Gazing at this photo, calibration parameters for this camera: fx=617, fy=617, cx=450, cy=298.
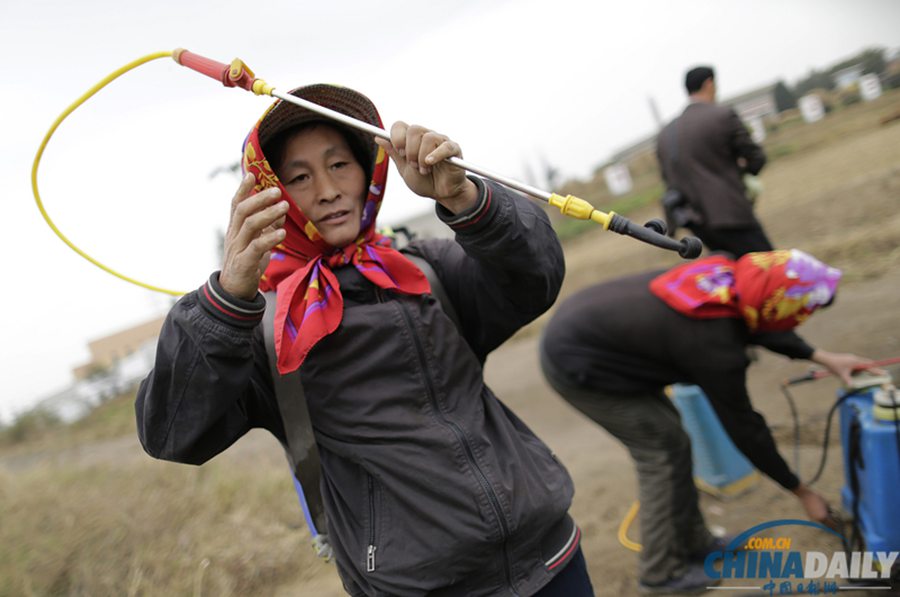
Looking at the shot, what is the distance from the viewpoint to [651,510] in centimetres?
284

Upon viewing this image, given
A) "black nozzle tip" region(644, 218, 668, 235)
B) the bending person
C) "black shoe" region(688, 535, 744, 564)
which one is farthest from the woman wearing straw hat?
"black shoe" region(688, 535, 744, 564)

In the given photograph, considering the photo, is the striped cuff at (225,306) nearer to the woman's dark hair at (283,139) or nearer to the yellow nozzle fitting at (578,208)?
the woman's dark hair at (283,139)

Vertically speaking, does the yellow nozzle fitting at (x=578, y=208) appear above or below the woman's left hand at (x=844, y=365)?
above

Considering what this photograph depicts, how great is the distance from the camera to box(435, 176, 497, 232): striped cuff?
4.37 feet

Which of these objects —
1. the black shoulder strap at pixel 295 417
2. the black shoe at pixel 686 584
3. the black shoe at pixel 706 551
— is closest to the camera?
the black shoulder strap at pixel 295 417

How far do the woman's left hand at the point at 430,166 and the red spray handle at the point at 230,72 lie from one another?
0.30m

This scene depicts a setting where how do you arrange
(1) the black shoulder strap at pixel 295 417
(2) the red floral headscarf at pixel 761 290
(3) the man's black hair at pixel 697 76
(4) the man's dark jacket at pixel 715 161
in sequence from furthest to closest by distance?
(3) the man's black hair at pixel 697 76 < (4) the man's dark jacket at pixel 715 161 < (2) the red floral headscarf at pixel 761 290 < (1) the black shoulder strap at pixel 295 417

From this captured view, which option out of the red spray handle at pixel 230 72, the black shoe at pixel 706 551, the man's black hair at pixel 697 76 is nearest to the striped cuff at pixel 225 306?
the red spray handle at pixel 230 72

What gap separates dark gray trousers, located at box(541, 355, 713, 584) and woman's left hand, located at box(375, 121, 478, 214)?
1.76 metres

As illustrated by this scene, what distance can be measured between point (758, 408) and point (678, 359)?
6.45ft

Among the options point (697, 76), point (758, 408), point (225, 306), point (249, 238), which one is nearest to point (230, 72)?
point (249, 238)

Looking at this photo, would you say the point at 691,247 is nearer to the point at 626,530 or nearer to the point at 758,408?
the point at 626,530

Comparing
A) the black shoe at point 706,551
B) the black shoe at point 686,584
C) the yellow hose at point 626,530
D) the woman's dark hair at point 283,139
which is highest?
the woman's dark hair at point 283,139

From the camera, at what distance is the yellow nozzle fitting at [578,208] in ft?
3.85
